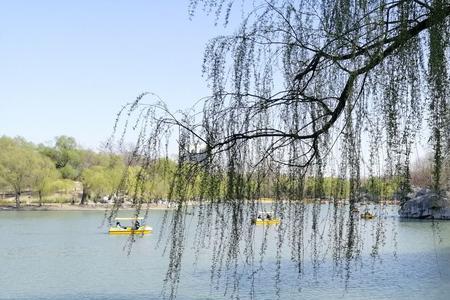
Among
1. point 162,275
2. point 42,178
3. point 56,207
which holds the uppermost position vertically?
point 42,178

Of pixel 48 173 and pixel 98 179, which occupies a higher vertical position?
pixel 48 173

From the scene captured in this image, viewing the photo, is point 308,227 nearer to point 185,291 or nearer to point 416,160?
point 416,160

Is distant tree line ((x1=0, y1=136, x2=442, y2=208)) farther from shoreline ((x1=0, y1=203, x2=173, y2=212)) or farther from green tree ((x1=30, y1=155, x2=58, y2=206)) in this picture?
shoreline ((x1=0, y1=203, x2=173, y2=212))

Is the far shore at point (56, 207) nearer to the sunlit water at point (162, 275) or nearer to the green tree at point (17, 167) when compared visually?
the green tree at point (17, 167)

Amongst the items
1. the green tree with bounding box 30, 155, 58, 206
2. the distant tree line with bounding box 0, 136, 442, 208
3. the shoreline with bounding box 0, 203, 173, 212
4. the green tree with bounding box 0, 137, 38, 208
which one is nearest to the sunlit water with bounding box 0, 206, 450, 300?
the distant tree line with bounding box 0, 136, 442, 208

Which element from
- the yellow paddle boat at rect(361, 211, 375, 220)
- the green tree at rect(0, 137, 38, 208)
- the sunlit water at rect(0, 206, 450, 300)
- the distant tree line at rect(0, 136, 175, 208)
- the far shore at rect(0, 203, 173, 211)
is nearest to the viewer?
the yellow paddle boat at rect(361, 211, 375, 220)

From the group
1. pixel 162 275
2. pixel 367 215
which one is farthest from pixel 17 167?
pixel 367 215

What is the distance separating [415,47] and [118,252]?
1784cm

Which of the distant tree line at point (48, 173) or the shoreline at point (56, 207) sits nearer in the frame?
the distant tree line at point (48, 173)

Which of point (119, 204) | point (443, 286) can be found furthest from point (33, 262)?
point (119, 204)

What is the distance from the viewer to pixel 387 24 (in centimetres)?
227

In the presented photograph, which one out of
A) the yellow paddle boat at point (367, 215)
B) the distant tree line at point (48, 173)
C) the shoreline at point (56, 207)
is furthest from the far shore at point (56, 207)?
the yellow paddle boat at point (367, 215)

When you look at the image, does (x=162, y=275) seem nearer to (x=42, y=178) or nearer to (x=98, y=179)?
(x=98, y=179)

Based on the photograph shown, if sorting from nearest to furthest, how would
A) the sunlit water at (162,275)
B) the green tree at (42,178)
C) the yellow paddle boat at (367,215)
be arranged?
the yellow paddle boat at (367,215), the sunlit water at (162,275), the green tree at (42,178)
